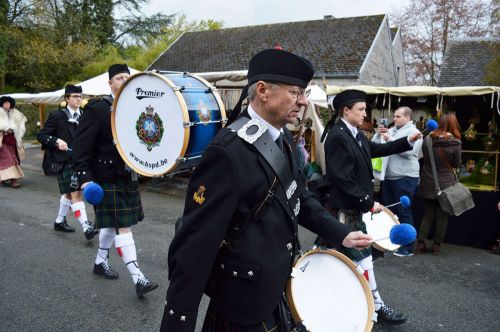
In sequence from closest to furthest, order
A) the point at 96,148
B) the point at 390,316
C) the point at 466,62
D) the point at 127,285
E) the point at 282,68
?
the point at 282,68 → the point at 390,316 → the point at 96,148 → the point at 127,285 → the point at 466,62

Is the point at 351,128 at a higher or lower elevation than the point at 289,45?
lower

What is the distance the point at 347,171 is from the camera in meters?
3.22

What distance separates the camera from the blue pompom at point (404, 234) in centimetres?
204

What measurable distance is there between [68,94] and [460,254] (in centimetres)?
567

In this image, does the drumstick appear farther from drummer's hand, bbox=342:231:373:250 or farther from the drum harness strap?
the drum harness strap

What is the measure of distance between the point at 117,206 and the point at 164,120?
1.16 m

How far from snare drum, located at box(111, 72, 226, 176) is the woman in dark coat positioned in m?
3.54

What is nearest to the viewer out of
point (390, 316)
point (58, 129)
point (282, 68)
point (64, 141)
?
point (282, 68)

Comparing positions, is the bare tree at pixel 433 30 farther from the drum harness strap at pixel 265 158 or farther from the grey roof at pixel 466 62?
the drum harness strap at pixel 265 158

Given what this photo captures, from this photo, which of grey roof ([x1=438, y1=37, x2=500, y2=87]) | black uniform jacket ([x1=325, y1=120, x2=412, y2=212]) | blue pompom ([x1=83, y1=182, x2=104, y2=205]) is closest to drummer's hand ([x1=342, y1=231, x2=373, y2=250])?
black uniform jacket ([x1=325, y1=120, x2=412, y2=212])

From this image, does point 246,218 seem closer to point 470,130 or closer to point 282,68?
point 282,68

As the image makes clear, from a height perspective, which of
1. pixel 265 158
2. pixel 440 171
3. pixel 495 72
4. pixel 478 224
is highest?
pixel 495 72

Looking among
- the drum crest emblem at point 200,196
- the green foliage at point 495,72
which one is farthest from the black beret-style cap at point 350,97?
the green foliage at point 495,72

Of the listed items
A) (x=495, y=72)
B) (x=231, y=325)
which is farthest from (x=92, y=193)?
(x=495, y=72)
